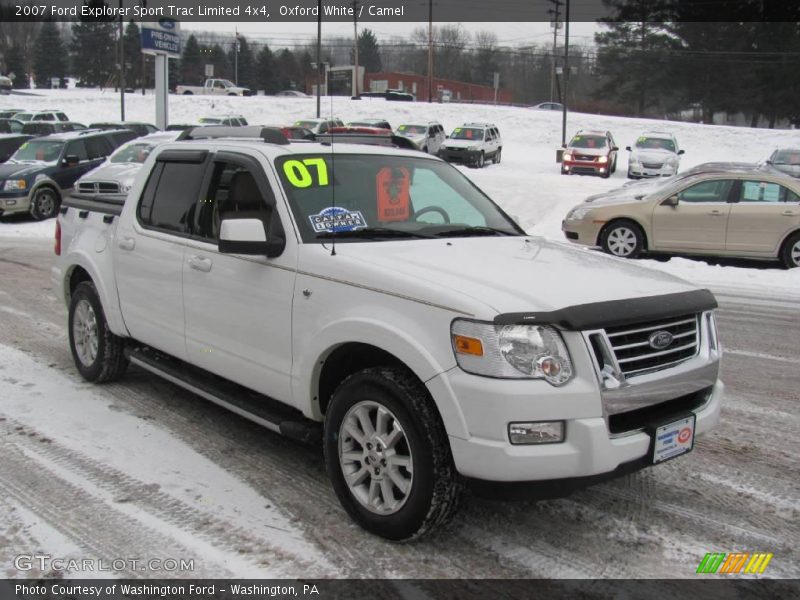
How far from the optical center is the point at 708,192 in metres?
12.9

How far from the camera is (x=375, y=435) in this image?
140 inches

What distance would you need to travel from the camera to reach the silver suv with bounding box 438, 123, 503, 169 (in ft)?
102

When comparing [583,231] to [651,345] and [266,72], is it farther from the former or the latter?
[266,72]

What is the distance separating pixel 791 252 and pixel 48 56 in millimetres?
92717

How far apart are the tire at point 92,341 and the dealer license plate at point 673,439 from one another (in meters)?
4.04

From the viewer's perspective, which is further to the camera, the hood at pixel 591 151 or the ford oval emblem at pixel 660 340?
the hood at pixel 591 151

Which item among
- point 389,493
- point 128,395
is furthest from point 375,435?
point 128,395

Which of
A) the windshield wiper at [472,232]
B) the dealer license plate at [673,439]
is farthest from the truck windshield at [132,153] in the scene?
the dealer license plate at [673,439]

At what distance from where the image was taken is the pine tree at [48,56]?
8769 centimetres

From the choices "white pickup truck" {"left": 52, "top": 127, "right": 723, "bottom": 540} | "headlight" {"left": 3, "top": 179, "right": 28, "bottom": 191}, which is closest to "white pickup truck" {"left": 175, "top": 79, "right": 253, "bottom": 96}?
"headlight" {"left": 3, "top": 179, "right": 28, "bottom": 191}

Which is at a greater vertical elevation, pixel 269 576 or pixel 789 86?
pixel 789 86

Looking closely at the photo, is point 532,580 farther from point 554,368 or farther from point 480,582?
point 554,368

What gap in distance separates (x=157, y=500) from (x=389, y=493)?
1.31 m

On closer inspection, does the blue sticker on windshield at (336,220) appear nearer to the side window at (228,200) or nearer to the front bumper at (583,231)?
the side window at (228,200)
